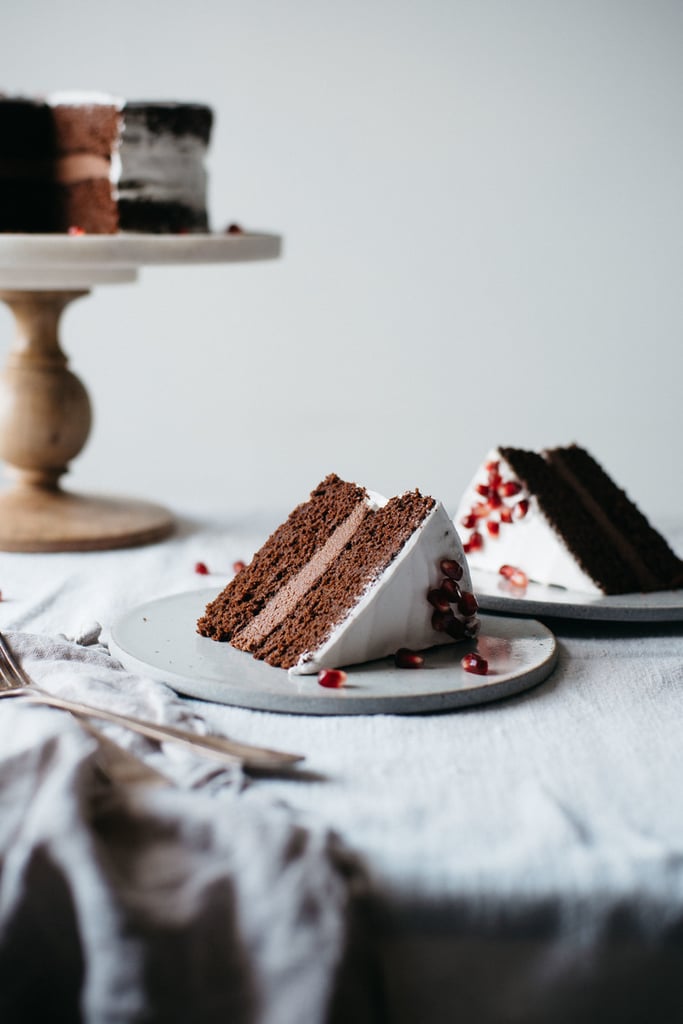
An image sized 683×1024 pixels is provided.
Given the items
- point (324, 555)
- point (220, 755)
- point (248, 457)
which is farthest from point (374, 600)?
point (248, 457)

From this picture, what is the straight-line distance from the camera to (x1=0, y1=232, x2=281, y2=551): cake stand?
2.73m

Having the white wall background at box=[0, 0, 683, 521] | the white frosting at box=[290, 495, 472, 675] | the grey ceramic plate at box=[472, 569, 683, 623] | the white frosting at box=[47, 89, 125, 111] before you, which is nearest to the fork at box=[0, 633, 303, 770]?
the white frosting at box=[290, 495, 472, 675]

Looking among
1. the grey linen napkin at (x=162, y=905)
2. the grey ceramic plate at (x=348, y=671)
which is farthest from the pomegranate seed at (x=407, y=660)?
the grey linen napkin at (x=162, y=905)

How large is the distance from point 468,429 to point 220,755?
454 cm

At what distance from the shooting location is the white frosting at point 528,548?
2.18 meters

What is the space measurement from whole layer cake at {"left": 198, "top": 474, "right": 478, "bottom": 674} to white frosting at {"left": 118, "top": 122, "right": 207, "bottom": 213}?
1169mm

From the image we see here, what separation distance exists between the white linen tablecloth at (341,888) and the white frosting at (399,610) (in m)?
0.26

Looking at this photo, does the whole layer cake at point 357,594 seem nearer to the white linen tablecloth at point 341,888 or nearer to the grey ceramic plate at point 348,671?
the grey ceramic plate at point 348,671

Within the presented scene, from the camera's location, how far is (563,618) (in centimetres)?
217

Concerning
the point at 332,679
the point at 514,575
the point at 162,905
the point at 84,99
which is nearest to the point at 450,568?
the point at 332,679

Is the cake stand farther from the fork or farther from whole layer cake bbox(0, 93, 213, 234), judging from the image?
the fork

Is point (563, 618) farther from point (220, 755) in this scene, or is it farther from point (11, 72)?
point (11, 72)

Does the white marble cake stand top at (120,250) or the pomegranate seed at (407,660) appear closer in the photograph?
the pomegranate seed at (407,660)

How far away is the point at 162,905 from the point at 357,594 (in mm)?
667
